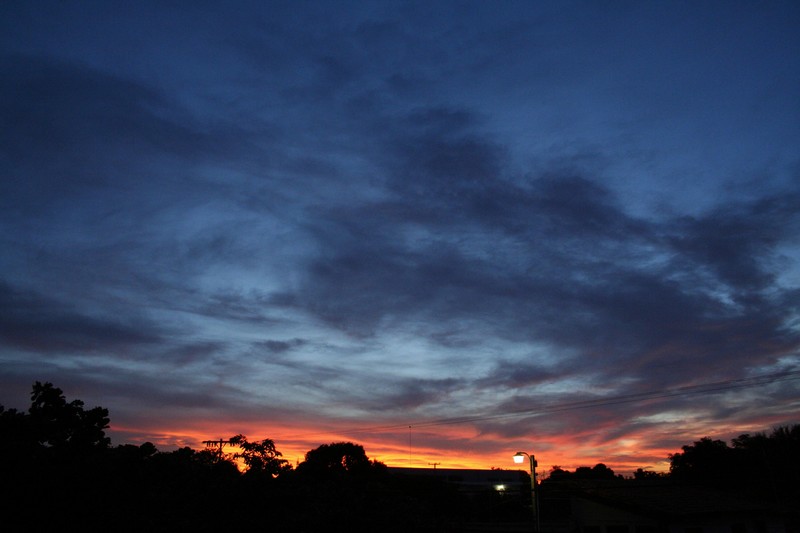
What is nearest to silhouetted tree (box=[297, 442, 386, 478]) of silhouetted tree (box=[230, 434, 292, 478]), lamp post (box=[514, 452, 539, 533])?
silhouetted tree (box=[230, 434, 292, 478])

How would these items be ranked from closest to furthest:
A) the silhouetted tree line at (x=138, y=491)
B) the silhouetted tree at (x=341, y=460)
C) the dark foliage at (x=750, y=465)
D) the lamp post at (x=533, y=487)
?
the silhouetted tree line at (x=138, y=491) < the lamp post at (x=533, y=487) < the dark foliage at (x=750, y=465) < the silhouetted tree at (x=341, y=460)

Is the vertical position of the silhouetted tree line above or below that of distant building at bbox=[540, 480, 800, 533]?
above

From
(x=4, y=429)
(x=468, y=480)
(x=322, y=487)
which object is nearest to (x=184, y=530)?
(x=4, y=429)

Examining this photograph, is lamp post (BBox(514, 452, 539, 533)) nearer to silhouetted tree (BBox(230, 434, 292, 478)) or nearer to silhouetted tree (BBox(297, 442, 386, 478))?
silhouetted tree (BBox(230, 434, 292, 478))

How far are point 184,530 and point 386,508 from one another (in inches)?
397

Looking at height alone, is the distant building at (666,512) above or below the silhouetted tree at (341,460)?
below

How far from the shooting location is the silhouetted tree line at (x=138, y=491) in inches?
614

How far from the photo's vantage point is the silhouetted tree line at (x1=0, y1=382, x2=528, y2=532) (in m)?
15.6

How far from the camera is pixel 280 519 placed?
2181cm

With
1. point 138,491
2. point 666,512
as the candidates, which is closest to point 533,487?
point 666,512

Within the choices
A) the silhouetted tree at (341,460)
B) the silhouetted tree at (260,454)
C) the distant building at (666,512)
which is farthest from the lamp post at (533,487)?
the silhouetted tree at (341,460)

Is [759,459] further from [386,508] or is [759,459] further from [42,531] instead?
[42,531]

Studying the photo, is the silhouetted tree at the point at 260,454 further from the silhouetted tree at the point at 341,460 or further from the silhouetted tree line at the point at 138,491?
the silhouetted tree at the point at 341,460

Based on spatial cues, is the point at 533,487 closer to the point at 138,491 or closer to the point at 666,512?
the point at 666,512
